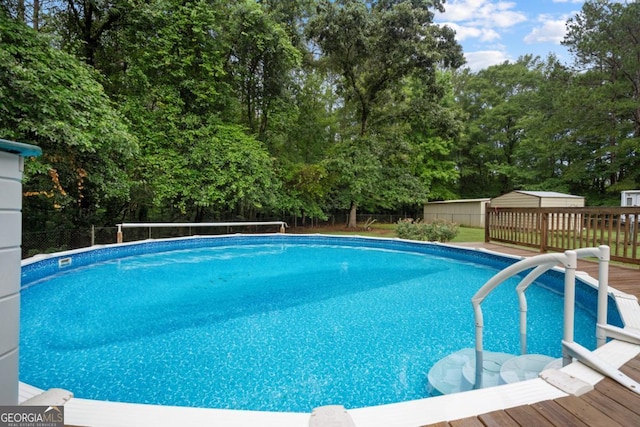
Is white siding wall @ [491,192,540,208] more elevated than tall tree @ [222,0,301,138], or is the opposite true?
tall tree @ [222,0,301,138]

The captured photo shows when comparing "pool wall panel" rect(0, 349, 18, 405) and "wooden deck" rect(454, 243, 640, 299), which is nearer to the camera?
"pool wall panel" rect(0, 349, 18, 405)

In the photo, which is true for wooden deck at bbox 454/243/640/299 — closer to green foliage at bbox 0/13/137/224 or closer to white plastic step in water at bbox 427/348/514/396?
white plastic step in water at bbox 427/348/514/396

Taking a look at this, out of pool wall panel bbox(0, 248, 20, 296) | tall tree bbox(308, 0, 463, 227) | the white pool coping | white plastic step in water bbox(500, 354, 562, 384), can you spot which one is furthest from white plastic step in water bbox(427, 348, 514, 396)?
tall tree bbox(308, 0, 463, 227)

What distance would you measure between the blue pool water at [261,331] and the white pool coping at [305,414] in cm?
101

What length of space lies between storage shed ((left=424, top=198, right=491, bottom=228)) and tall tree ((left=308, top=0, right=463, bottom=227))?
6.76 meters

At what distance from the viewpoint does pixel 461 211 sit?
1923 centimetres

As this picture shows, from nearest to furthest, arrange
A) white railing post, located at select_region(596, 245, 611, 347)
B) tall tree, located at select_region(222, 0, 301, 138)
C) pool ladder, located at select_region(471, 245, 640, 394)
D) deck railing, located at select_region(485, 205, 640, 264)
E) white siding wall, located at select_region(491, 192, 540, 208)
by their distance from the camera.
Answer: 1. pool ladder, located at select_region(471, 245, 640, 394)
2. white railing post, located at select_region(596, 245, 611, 347)
3. deck railing, located at select_region(485, 205, 640, 264)
4. tall tree, located at select_region(222, 0, 301, 138)
5. white siding wall, located at select_region(491, 192, 540, 208)

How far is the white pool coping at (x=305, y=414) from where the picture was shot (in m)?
1.36

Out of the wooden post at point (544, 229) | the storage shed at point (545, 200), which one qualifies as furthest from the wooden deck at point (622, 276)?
the storage shed at point (545, 200)

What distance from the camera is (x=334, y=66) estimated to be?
15086mm

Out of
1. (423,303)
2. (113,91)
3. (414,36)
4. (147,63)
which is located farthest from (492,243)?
(113,91)

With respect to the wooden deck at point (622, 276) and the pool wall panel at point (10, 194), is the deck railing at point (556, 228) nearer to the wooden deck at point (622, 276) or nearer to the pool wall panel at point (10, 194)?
the wooden deck at point (622, 276)

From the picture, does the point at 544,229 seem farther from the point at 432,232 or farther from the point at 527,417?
the point at 527,417

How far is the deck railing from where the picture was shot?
548cm
